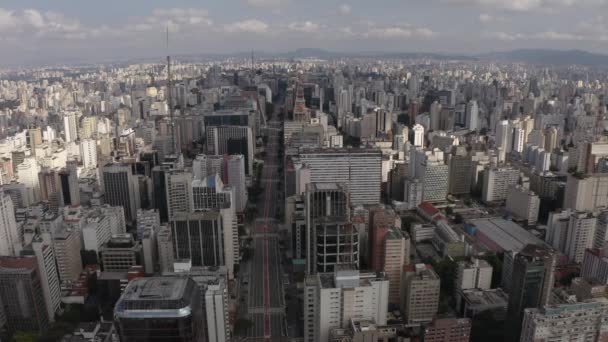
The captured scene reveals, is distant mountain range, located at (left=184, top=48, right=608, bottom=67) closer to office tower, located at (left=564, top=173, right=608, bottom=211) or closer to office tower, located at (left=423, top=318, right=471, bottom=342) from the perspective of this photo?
office tower, located at (left=564, top=173, right=608, bottom=211)

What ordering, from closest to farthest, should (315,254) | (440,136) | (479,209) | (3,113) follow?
(315,254)
(479,209)
(440,136)
(3,113)

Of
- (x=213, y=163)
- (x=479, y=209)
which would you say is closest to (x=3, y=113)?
(x=213, y=163)

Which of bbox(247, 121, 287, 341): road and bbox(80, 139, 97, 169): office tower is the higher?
bbox(80, 139, 97, 169): office tower

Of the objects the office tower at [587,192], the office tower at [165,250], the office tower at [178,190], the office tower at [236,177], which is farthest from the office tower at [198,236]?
the office tower at [587,192]

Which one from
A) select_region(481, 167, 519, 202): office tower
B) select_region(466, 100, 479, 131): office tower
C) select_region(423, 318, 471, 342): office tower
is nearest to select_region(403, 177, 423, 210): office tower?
select_region(481, 167, 519, 202): office tower

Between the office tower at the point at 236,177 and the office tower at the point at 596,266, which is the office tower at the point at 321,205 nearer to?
the office tower at the point at 596,266

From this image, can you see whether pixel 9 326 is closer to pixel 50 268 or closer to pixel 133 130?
pixel 50 268
